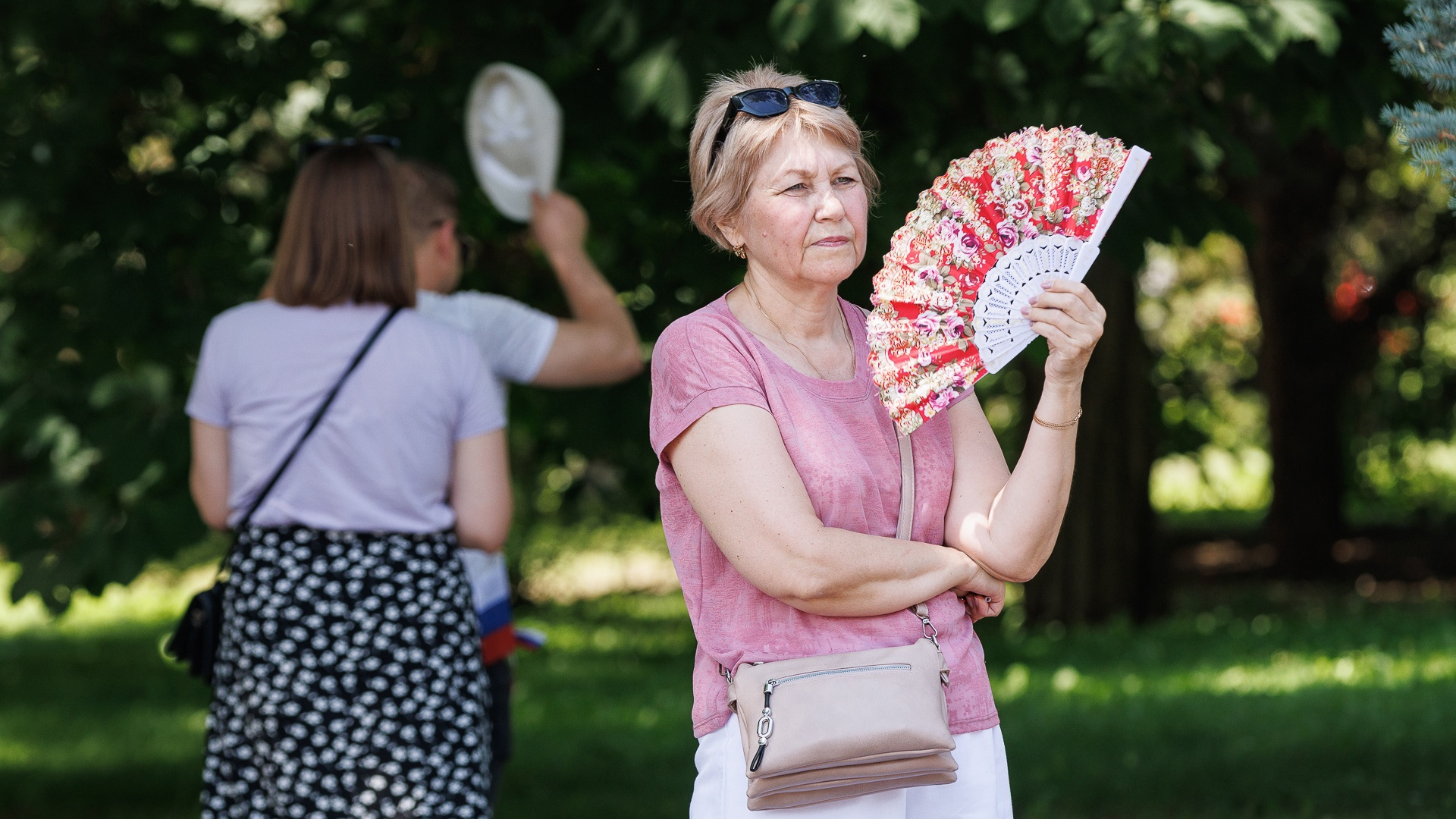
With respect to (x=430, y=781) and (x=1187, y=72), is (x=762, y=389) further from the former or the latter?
(x=1187, y=72)

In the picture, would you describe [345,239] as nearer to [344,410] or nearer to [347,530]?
[344,410]

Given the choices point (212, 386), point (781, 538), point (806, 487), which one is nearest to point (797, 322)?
point (806, 487)

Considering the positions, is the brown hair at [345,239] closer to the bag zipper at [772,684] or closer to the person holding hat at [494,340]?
the person holding hat at [494,340]

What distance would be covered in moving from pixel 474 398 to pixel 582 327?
0.61 metres

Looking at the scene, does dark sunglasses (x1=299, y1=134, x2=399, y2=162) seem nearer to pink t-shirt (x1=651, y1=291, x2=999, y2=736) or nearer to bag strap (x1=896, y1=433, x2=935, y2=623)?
pink t-shirt (x1=651, y1=291, x2=999, y2=736)

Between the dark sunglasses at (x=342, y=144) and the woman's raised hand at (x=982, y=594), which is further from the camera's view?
the dark sunglasses at (x=342, y=144)

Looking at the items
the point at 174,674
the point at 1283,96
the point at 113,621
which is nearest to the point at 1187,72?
the point at 1283,96

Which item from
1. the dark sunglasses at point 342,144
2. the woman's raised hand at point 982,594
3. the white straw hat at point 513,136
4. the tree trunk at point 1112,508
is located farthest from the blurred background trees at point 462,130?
the tree trunk at point 1112,508

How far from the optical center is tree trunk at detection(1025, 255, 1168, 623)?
997 centimetres

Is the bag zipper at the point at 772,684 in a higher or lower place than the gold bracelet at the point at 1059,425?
lower

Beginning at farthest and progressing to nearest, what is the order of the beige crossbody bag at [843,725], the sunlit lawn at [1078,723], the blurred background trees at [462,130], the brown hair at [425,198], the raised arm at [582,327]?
the sunlit lawn at [1078,723] < the blurred background trees at [462,130] < the raised arm at [582,327] < the brown hair at [425,198] < the beige crossbody bag at [843,725]

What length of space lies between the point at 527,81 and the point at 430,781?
6.96ft

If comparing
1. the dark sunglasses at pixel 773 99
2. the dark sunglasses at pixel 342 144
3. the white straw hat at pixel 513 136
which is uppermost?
the white straw hat at pixel 513 136

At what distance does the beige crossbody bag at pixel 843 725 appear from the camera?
2.07 meters
